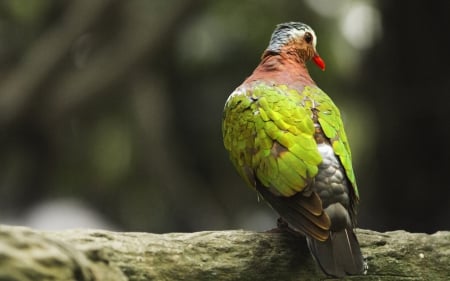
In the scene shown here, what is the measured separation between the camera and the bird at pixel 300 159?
4930 mm

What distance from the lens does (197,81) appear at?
16172mm

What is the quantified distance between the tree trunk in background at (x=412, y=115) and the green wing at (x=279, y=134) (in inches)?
161

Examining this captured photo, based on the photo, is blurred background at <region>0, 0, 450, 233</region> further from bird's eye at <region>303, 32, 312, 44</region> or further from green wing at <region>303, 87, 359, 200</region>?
green wing at <region>303, 87, 359, 200</region>

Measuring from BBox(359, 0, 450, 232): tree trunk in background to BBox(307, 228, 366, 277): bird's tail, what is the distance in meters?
4.88

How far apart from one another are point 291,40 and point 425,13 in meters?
4.53

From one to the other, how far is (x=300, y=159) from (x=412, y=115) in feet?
17.2

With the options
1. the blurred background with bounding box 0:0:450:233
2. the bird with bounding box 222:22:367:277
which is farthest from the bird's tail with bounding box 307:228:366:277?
the blurred background with bounding box 0:0:450:233

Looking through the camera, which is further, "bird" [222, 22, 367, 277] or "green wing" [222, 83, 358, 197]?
"green wing" [222, 83, 358, 197]

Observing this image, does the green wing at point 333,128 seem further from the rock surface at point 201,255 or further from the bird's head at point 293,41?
the bird's head at point 293,41

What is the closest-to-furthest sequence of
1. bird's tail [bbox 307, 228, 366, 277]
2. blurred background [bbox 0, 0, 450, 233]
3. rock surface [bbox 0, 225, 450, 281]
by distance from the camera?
1. rock surface [bbox 0, 225, 450, 281]
2. bird's tail [bbox 307, 228, 366, 277]
3. blurred background [bbox 0, 0, 450, 233]

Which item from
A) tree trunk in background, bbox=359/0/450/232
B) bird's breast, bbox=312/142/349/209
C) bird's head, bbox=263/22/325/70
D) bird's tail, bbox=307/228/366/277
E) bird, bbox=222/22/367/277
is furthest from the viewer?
tree trunk in background, bbox=359/0/450/232

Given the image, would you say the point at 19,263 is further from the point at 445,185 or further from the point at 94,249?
the point at 445,185

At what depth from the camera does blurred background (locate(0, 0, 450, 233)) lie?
10172mm

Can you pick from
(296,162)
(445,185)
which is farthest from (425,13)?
(296,162)
